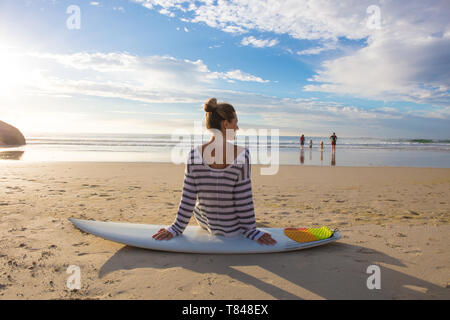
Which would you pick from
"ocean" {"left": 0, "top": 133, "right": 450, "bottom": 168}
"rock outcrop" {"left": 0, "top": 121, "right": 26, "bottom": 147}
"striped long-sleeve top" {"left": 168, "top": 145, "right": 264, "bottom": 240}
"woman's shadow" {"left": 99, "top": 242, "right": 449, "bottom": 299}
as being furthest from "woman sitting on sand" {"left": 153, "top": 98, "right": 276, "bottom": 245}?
"rock outcrop" {"left": 0, "top": 121, "right": 26, "bottom": 147}

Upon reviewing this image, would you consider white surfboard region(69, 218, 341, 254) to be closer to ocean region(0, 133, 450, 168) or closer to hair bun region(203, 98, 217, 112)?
hair bun region(203, 98, 217, 112)

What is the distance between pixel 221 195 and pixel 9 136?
25201mm

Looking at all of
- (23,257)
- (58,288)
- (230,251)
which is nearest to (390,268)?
(230,251)

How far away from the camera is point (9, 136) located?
2248 centimetres

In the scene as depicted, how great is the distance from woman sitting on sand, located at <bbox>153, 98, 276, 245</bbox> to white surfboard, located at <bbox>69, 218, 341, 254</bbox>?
2.9 inches

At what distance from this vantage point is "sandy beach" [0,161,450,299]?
2.30 metres

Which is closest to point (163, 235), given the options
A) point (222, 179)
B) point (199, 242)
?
point (199, 242)

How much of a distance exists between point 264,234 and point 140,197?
11.1 ft

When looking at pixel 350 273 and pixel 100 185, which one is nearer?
pixel 350 273

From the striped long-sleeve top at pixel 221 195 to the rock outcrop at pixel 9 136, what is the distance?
24.1 metres

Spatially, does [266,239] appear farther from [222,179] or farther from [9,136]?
[9,136]

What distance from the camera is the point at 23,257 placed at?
284cm

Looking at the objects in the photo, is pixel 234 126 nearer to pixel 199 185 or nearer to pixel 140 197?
pixel 199 185
